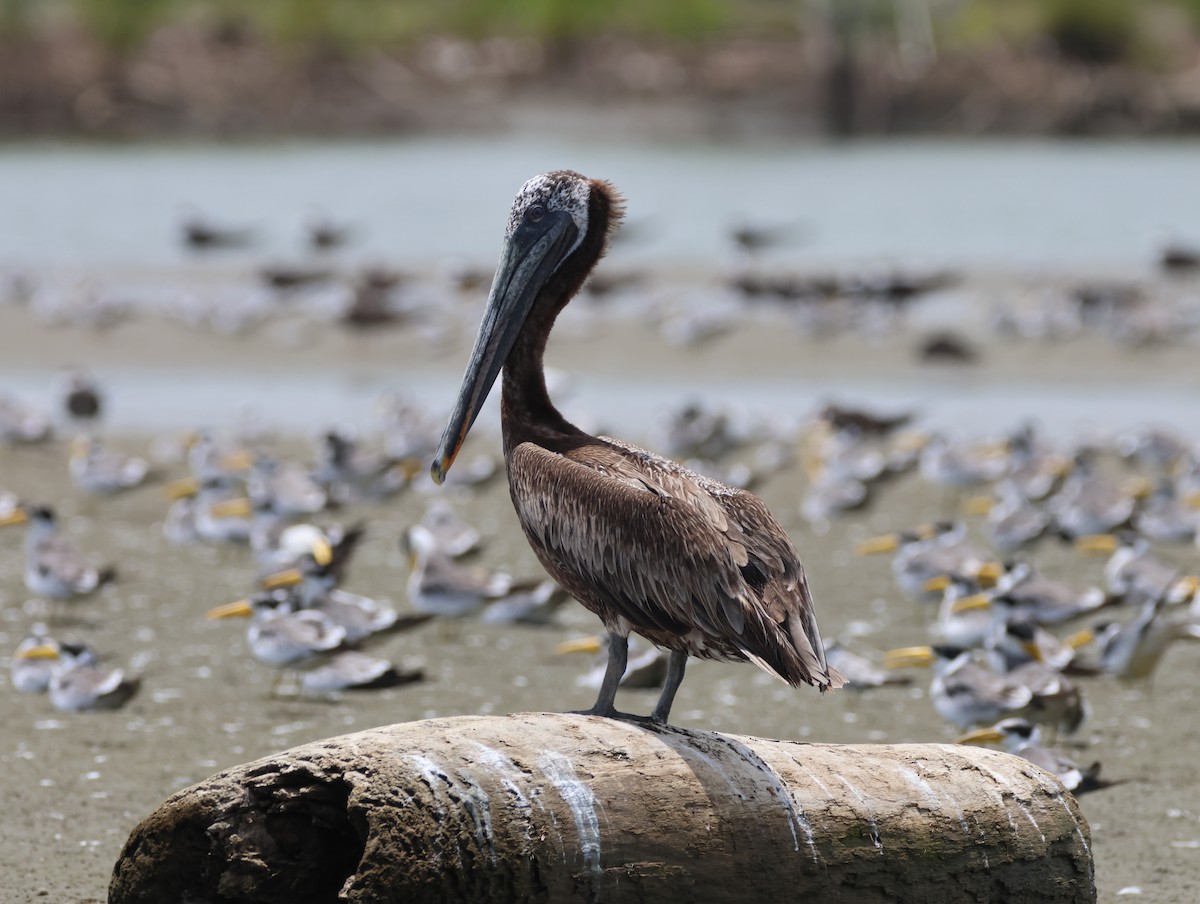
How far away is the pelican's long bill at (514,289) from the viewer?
596 centimetres

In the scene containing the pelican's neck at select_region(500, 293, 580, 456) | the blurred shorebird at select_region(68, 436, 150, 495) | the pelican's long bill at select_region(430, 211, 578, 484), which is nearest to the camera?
the pelican's neck at select_region(500, 293, 580, 456)

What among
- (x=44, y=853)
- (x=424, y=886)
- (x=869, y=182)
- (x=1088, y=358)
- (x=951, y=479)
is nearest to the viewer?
(x=424, y=886)

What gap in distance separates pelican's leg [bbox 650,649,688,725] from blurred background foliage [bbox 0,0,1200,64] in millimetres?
54096

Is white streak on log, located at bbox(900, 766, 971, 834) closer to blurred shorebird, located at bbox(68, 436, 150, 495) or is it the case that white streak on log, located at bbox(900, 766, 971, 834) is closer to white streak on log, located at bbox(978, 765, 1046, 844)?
white streak on log, located at bbox(978, 765, 1046, 844)

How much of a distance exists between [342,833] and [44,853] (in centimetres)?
153

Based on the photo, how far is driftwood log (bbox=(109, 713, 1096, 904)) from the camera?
462cm

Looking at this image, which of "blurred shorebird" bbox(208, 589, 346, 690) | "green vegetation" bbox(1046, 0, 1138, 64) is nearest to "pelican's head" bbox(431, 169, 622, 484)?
"blurred shorebird" bbox(208, 589, 346, 690)

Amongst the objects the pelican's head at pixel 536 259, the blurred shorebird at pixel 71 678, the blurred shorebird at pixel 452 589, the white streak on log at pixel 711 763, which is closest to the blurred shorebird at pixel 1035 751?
the white streak on log at pixel 711 763

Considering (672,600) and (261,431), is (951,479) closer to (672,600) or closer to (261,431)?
(261,431)

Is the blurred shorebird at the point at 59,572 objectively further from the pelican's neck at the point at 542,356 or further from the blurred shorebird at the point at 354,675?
the pelican's neck at the point at 542,356

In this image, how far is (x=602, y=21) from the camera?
64125mm

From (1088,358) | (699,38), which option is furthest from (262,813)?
(699,38)

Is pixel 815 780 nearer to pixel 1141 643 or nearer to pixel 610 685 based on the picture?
pixel 610 685

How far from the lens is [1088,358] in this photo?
19188mm
